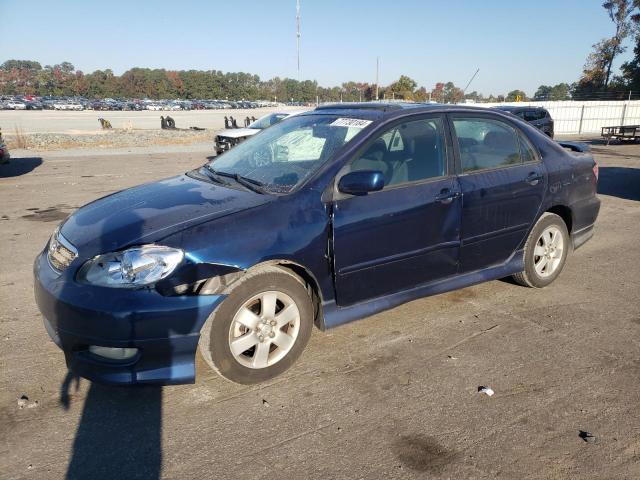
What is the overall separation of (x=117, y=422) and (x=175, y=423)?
32cm

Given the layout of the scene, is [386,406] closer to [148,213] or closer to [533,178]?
[148,213]

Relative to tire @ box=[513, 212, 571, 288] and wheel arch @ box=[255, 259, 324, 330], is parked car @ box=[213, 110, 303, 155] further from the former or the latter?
wheel arch @ box=[255, 259, 324, 330]

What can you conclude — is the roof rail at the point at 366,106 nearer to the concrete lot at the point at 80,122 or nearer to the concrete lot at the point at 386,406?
the concrete lot at the point at 386,406

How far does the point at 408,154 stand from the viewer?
3574 mm

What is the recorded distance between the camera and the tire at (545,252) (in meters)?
4.34

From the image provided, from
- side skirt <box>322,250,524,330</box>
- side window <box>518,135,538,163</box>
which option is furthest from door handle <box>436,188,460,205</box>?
side window <box>518,135,538,163</box>

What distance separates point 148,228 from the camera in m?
2.82

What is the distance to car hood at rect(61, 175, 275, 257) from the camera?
9.12 feet

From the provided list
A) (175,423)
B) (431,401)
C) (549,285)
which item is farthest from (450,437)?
(549,285)

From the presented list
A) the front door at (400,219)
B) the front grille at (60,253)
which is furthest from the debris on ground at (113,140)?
the front door at (400,219)

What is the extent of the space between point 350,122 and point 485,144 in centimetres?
122

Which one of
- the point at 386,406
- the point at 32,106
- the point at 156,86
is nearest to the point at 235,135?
the point at 386,406

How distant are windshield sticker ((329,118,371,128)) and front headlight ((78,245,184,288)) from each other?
1.61 metres

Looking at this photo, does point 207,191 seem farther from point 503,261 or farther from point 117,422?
point 503,261
